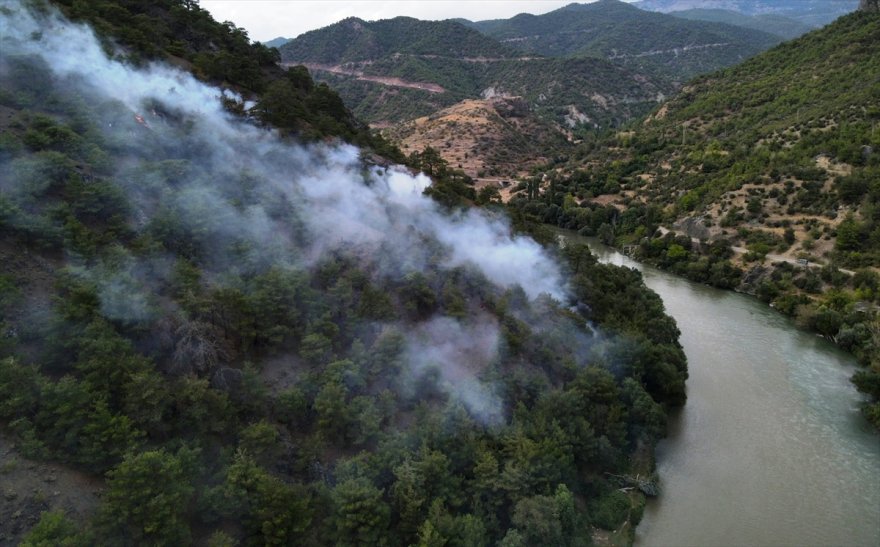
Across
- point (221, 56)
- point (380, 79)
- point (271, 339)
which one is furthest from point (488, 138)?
point (271, 339)

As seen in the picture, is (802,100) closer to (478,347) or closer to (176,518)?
(478,347)

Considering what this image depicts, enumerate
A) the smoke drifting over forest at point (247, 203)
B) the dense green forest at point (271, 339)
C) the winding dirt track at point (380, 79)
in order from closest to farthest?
the dense green forest at point (271, 339)
the smoke drifting over forest at point (247, 203)
the winding dirt track at point (380, 79)

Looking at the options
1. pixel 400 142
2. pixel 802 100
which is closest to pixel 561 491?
pixel 802 100

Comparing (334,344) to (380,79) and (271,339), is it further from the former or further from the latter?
(380,79)

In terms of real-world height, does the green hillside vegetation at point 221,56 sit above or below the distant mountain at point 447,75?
above

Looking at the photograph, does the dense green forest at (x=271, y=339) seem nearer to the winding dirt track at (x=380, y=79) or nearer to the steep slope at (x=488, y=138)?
the steep slope at (x=488, y=138)

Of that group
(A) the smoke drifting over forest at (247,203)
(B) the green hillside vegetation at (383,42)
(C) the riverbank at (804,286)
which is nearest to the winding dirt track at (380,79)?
(B) the green hillside vegetation at (383,42)

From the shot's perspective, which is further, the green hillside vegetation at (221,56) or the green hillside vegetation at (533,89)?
the green hillside vegetation at (533,89)
